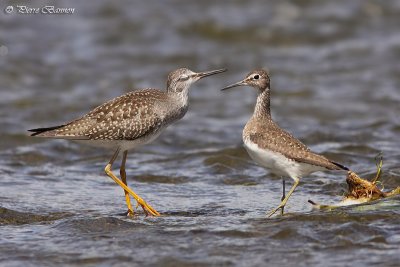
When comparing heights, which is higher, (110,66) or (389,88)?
(110,66)

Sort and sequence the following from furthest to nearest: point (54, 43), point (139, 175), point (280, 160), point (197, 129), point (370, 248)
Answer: point (54, 43) < point (197, 129) < point (139, 175) < point (280, 160) < point (370, 248)

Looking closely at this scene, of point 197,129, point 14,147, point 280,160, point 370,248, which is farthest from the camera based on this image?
point 197,129

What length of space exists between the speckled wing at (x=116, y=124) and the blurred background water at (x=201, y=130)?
909 mm

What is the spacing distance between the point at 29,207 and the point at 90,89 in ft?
26.5

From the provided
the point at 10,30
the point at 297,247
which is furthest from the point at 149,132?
the point at 10,30

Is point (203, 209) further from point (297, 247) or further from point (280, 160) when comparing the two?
point (297, 247)

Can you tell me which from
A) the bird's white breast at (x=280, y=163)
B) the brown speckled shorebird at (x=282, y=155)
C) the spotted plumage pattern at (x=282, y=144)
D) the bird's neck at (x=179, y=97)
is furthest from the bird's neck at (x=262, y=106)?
the bird's neck at (x=179, y=97)

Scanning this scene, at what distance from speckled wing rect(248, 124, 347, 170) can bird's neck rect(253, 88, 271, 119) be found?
0.51 metres

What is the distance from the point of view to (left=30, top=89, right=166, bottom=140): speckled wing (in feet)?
32.4

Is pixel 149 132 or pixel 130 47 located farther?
pixel 130 47

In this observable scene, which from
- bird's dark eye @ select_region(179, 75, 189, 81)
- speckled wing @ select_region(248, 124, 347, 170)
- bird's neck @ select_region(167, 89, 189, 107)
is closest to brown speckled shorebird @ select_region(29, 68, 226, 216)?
bird's neck @ select_region(167, 89, 189, 107)

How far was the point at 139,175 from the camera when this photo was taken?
11758 mm

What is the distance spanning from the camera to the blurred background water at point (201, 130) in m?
7.92

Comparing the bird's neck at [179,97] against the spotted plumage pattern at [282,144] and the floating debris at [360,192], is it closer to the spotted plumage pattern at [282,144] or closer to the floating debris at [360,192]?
the spotted plumage pattern at [282,144]
